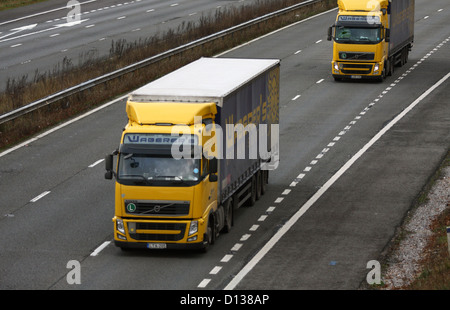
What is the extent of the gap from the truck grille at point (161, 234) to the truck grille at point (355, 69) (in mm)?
26119

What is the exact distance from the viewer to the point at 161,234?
24.7 meters

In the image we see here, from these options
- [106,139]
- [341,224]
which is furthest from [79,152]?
[341,224]

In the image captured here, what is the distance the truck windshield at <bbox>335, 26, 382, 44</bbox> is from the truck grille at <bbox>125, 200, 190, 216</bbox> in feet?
85.7

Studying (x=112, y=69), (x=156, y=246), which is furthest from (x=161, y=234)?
(x=112, y=69)

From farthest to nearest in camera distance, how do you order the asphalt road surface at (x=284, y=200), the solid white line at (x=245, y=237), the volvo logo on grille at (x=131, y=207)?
the solid white line at (x=245, y=237) < the volvo logo on grille at (x=131, y=207) < the asphalt road surface at (x=284, y=200)

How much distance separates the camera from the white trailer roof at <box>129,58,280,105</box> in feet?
82.7

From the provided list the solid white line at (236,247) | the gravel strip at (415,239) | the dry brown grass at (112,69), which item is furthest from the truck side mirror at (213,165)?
the dry brown grass at (112,69)

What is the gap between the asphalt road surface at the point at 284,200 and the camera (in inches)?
938

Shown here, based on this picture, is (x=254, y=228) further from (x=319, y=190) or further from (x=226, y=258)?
(x=319, y=190)

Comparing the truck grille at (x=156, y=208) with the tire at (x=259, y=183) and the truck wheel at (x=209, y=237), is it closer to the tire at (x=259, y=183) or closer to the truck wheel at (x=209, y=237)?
the truck wheel at (x=209, y=237)

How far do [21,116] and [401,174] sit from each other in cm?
1374

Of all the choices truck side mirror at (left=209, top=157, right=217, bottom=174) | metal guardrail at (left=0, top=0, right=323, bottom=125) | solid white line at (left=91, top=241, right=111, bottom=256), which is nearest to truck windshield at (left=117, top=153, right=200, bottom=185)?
truck side mirror at (left=209, top=157, right=217, bottom=174)

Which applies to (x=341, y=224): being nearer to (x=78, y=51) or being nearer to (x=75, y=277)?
(x=75, y=277)

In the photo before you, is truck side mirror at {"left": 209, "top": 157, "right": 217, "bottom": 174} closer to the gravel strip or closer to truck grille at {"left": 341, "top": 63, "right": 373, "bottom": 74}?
the gravel strip
